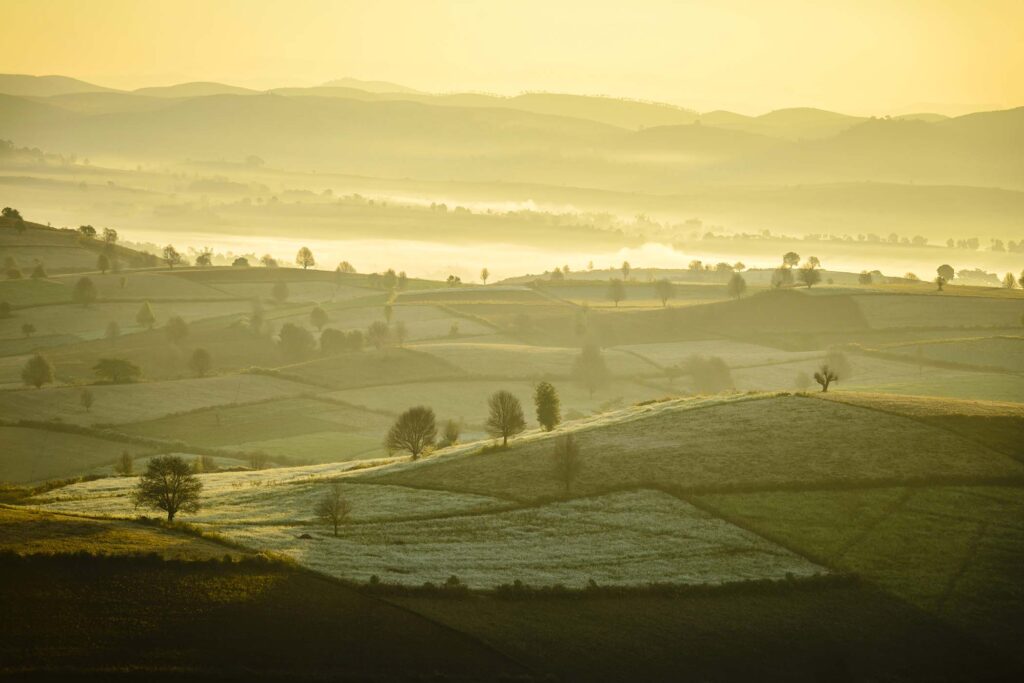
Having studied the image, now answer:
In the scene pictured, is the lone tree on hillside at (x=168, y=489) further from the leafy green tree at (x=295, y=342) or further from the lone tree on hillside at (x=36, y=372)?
the leafy green tree at (x=295, y=342)

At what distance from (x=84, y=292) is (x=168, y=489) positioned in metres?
133

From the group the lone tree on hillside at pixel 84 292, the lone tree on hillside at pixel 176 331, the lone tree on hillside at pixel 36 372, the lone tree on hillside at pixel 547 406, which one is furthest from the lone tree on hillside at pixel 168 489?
the lone tree on hillside at pixel 84 292

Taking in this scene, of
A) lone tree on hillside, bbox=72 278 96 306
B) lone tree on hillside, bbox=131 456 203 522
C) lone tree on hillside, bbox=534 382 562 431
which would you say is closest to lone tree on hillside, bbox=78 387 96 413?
lone tree on hillside, bbox=131 456 203 522

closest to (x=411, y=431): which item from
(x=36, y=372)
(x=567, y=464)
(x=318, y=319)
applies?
(x=567, y=464)

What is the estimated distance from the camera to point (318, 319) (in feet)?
612

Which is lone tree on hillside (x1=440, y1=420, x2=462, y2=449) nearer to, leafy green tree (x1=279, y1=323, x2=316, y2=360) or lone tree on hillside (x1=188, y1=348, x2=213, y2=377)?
lone tree on hillside (x1=188, y1=348, x2=213, y2=377)

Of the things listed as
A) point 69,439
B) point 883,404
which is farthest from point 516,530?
point 69,439

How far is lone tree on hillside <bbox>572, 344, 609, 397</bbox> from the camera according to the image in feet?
467

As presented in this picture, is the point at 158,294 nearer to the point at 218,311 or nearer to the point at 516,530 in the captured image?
the point at 218,311

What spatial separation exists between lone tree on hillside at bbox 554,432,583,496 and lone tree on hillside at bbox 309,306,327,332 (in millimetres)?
120717

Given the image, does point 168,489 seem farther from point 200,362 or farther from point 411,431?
point 200,362

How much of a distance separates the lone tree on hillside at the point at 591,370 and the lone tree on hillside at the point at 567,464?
68624mm

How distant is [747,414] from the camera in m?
82.9

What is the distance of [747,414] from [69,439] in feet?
231
